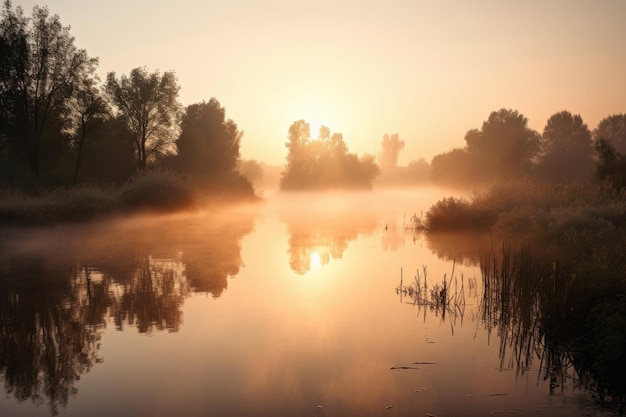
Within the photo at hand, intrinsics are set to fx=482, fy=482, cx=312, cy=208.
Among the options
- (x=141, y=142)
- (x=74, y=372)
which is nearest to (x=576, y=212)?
(x=74, y=372)

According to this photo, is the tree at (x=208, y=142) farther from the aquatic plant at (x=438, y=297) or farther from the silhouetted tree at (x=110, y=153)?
the aquatic plant at (x=438, y=297)

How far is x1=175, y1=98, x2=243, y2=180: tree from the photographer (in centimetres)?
5728

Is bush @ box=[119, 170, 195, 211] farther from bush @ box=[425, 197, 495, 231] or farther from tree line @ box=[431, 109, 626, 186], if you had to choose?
tree line @ box=[431, 109, 626, 186]

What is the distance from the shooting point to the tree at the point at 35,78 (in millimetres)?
37969

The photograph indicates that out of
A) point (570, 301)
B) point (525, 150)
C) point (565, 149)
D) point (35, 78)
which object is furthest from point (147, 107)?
point (565, 149)

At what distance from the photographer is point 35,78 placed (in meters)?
40.0

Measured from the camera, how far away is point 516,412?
7.44 meters

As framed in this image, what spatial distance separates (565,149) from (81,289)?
9845 centimetres

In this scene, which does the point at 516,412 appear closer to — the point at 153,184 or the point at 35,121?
the point at 153,184

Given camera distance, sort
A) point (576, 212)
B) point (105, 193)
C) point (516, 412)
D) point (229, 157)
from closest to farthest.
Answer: point (516, 412)
point (576, 212)
point (105, 193)
point (229, 157)

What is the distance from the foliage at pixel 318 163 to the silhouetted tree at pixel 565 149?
41532 millimetres

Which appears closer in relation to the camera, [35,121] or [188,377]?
[188,377]

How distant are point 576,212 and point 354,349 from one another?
47.8 feet

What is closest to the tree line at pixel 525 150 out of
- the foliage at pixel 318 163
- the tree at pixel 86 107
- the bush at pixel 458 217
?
the foliage at pixel 318 163
